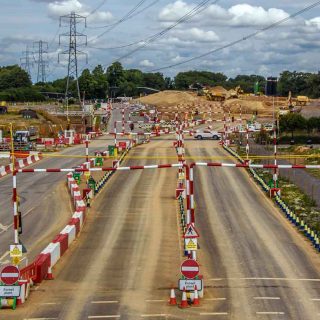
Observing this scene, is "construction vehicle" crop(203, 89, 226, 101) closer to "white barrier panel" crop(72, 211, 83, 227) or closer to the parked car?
the parked car

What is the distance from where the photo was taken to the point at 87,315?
2145 cm

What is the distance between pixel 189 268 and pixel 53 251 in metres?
6.90

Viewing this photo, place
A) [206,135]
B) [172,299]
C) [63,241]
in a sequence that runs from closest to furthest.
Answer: [172,299] → [63,241] → [206,135]

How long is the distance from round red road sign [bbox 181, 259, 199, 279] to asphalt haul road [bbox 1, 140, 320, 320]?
95 cm

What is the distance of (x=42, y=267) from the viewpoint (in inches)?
1013

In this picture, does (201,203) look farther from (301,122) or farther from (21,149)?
(301,122)

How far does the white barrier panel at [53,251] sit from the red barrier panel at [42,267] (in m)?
0.67

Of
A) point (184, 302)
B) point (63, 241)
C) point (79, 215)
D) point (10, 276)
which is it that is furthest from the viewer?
point (79, 215)

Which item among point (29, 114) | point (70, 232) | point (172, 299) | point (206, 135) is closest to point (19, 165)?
point (206, 135)

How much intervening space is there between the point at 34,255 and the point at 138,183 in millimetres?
23188

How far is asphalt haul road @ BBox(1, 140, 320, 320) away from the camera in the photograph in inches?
875

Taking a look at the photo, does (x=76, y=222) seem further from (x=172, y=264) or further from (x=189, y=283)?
(x=189, y=283)

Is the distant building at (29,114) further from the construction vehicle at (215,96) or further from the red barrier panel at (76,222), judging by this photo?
the red barrier panel at (76,222)

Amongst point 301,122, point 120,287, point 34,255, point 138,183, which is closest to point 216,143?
point 301,122
